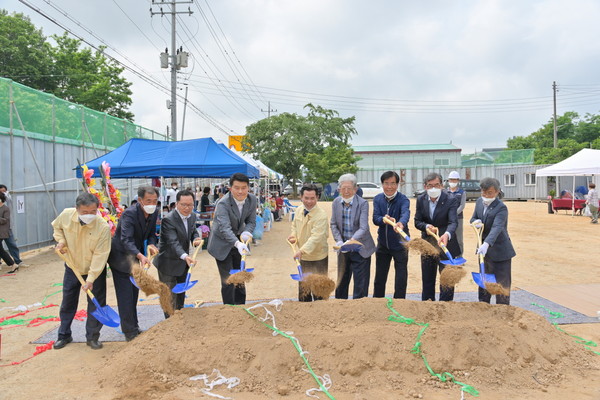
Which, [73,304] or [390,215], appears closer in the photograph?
[73,304]

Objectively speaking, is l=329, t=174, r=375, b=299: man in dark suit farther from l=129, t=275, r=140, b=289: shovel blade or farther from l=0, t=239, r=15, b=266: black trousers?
l=0, t=239, r=15, b=266: black trousers

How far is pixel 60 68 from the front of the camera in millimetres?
26828

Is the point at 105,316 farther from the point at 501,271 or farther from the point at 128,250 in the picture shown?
the point at 501,271

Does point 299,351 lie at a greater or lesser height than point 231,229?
lesser

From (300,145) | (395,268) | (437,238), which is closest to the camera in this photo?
(437,238)

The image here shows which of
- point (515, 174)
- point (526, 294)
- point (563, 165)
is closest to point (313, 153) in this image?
point (515, 174)

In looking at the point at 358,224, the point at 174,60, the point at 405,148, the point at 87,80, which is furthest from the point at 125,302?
the point at 405,148

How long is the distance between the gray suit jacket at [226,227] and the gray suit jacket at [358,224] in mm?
914

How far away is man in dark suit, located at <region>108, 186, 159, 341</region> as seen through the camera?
4145mm

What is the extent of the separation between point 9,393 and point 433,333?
3.31 m

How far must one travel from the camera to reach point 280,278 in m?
7.22

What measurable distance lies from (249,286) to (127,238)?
2869 mm

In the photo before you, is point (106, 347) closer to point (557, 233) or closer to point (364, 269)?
point (364, 269)

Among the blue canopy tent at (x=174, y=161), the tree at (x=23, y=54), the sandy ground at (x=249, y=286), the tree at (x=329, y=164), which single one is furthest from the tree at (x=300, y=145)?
the blue canopy tent at (x=174, y=161)
